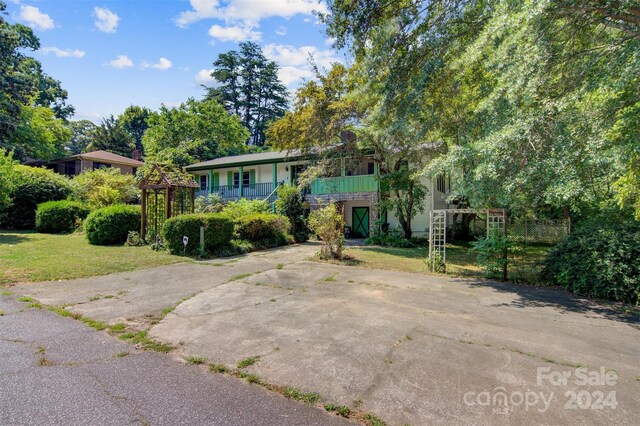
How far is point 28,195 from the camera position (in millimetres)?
18328

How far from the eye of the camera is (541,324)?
493cm

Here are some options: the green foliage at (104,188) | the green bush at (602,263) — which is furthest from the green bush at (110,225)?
the green bush at (602,263)

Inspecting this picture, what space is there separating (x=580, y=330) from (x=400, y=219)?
11265 mm

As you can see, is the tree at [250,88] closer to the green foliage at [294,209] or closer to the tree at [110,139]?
the tree at [110,139]

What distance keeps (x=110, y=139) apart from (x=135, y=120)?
10027mm

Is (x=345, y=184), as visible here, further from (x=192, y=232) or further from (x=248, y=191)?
(x=192, y=232)

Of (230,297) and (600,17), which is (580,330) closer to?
(230,297)

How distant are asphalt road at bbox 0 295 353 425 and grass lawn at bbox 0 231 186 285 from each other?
14.0 ft

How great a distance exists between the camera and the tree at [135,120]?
5225 centimetres

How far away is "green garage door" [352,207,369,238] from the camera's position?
64.8 feet

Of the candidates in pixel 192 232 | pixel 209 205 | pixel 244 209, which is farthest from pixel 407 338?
pixel 209 205

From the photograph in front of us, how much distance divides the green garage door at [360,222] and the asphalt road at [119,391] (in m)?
16.7

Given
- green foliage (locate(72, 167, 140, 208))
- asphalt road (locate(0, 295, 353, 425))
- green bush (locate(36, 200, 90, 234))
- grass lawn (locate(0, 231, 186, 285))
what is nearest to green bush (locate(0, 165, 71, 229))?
green foliage (locate(72, 167, 140, 208))

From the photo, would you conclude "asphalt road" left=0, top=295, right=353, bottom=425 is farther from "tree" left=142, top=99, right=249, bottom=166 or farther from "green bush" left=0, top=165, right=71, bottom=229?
"tree" left=142, top=99, right=249, bottom=166
